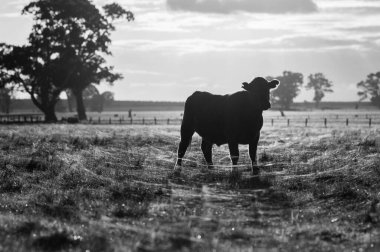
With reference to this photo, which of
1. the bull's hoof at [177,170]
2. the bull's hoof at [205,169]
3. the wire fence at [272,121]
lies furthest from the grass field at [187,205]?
the wire fence at [272,121]

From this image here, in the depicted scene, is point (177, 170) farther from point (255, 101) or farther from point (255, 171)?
point (255, 101)

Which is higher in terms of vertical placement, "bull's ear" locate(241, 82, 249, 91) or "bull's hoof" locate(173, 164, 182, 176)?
"bull's ear" locate(241, 82, 249, 91)

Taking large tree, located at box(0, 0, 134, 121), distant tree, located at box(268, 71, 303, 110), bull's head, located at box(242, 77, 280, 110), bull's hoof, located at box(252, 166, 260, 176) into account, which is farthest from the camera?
distant tree, located at box(268, 71, 303, 110)

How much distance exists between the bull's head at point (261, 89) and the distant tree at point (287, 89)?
153641 millimetres

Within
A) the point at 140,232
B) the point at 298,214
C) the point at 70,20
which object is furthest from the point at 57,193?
the point at 70,20

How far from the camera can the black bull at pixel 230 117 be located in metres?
13.4

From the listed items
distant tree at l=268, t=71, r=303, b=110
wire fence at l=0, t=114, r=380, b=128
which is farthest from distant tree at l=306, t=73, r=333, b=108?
wire fence at l=0, t=114, r=380, b=128

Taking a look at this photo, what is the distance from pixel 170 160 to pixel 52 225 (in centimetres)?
881

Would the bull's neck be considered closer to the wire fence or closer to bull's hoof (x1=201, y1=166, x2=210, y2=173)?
bull's hoof (x1=201, y1=166, x2=210, y2=173)

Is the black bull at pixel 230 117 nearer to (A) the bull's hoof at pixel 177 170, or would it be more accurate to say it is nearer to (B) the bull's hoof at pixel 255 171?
(B) the bull's hoof at pixel 255 171

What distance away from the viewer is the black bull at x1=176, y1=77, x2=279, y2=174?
13.4m

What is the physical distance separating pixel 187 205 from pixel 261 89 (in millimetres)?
5481

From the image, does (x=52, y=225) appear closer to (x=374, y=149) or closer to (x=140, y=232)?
(x=140, y=232)

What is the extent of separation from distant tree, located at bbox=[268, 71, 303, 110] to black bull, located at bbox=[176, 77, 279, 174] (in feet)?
501
